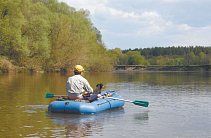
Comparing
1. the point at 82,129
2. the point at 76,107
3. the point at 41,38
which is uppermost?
the point at 41,38

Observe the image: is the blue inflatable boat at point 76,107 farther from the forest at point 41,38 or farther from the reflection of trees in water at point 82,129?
the forest at point 41,38

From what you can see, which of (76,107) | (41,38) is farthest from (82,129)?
(41,38)

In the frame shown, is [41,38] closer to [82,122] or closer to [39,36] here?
[39,36]

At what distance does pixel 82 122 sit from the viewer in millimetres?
9469

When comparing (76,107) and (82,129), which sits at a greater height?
(76,107)

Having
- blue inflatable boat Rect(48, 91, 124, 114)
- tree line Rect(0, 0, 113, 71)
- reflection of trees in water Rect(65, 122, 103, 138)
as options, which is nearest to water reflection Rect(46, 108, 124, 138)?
reflection of trees in water Rect(65, 122, 103, 138)

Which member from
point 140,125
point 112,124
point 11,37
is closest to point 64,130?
point 112,124

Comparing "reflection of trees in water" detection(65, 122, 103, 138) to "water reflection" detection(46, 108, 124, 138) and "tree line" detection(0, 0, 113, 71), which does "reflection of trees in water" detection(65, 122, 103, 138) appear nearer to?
"water reflection" detection(46, 108, 124, 138)

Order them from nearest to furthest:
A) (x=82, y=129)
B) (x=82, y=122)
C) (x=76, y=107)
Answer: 1. (x=82, y=129)
2. (x=82, y=122)
3. (x=76, y=107)

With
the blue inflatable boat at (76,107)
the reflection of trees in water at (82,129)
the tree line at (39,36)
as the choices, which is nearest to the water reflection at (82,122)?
the reflection of trees in water at (82,129)

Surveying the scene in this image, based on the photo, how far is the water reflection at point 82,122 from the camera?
8.10 meters

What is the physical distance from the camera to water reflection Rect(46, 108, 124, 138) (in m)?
8.10

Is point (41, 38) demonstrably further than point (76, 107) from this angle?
Yes

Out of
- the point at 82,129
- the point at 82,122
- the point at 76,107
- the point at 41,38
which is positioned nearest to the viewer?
the point at 82,129
